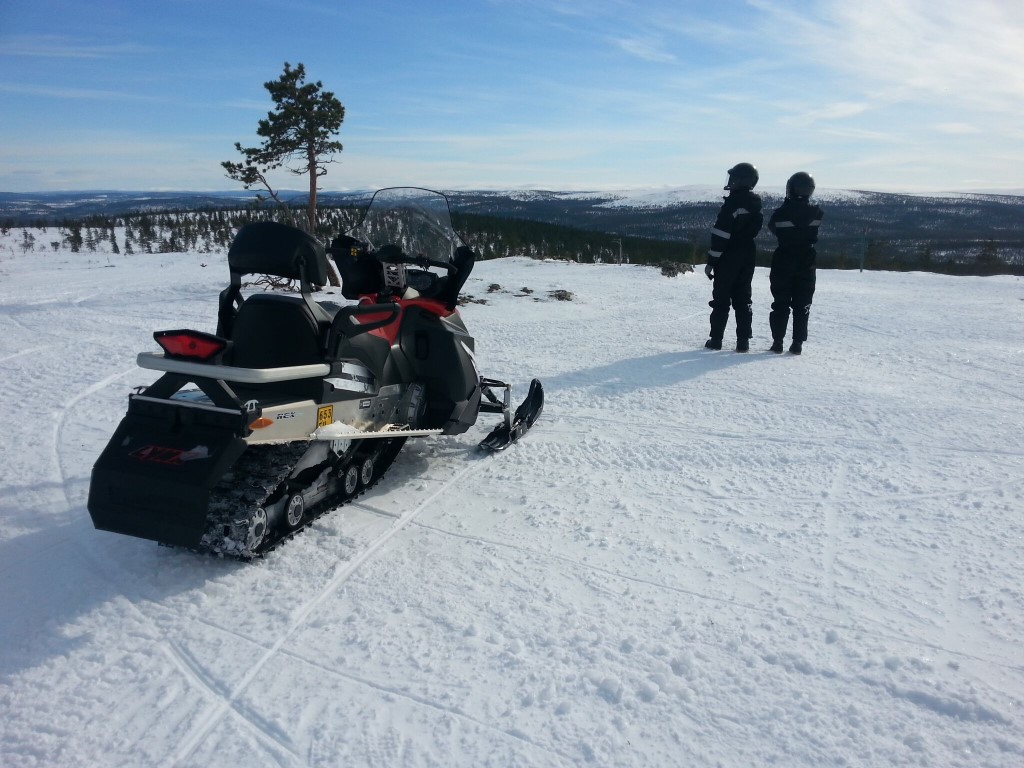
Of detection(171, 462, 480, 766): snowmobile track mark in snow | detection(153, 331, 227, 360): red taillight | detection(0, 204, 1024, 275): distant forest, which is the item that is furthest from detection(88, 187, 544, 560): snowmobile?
detection(0, 204, 1024, 275): distant forest

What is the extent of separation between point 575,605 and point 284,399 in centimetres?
170

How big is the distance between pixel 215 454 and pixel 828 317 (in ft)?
32.2

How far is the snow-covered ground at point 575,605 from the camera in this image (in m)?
2.22

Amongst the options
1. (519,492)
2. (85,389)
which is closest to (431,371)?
(519,492)

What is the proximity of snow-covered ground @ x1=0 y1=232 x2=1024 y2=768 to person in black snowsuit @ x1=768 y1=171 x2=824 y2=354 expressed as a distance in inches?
Result: 84.8

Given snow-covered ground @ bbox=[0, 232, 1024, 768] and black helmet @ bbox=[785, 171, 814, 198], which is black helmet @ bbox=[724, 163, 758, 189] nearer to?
black helmet @ bbox=[785, 171, 814, 198]

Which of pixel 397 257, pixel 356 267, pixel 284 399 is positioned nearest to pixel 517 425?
pixel 397 257

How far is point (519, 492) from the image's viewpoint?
4.14 meters

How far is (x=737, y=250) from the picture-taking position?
7.90m

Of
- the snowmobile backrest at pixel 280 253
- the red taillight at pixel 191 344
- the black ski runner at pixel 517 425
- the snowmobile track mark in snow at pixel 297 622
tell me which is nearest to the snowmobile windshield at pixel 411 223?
the black ski runner at pixel 517 425

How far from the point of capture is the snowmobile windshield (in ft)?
16.3

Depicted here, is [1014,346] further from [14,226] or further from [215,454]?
[14,226]

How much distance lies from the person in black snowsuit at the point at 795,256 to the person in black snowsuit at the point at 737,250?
0.93 feet

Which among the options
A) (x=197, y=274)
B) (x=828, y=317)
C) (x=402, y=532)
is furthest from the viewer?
(x=197, y=274)
